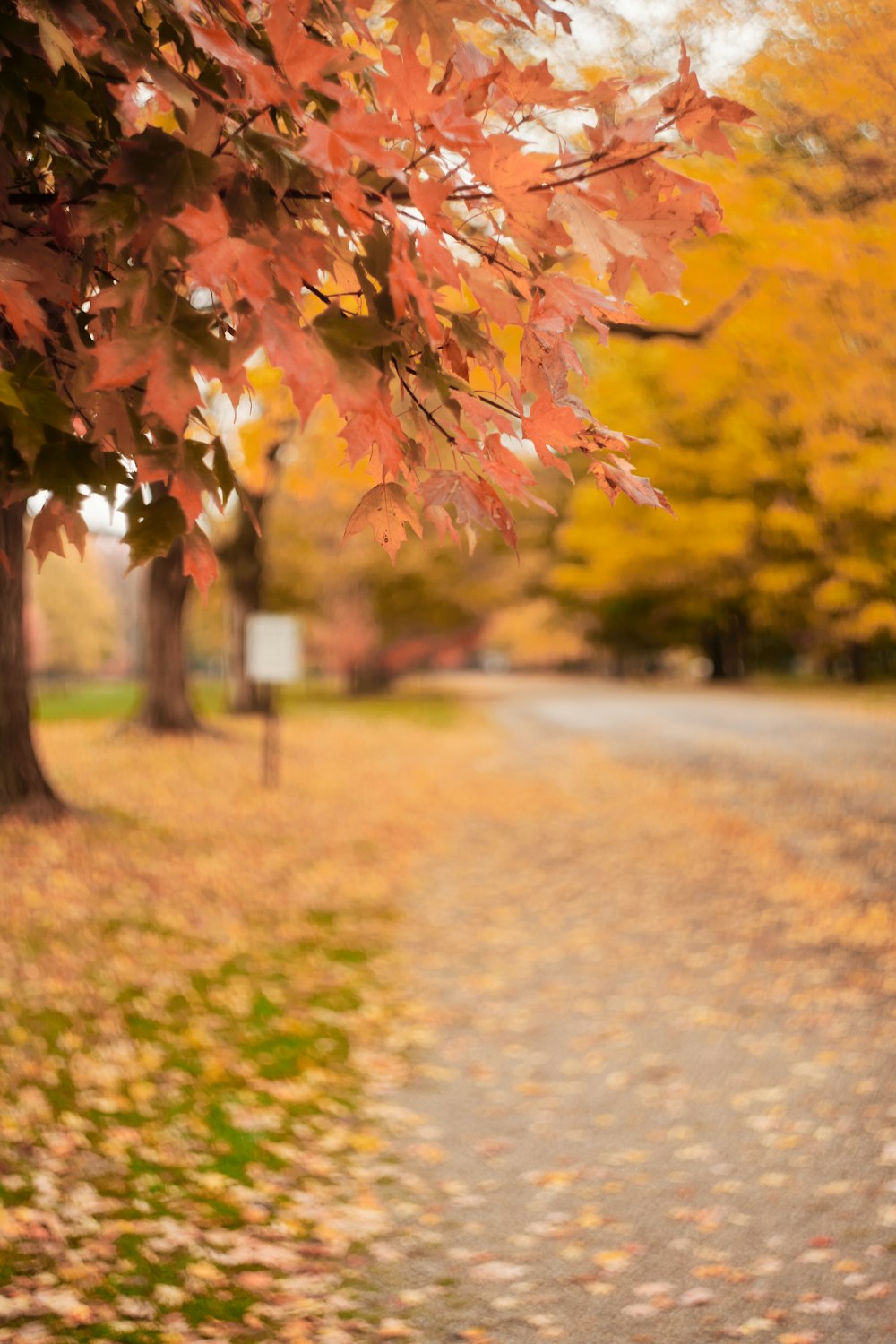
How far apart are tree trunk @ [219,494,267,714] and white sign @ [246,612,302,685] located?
169 inches

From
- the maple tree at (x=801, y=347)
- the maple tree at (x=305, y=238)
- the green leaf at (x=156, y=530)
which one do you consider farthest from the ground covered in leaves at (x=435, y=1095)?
the maple tree at (x=801, y=347)

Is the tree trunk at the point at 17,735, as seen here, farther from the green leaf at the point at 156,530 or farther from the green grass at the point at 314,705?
the green grass at the point at 314,705

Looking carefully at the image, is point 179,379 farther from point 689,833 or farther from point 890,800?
point 890,800

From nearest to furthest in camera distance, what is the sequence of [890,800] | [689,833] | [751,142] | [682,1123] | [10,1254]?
[10,1254] < [682,1123] < [751,142] < [689,833] < [890,800]

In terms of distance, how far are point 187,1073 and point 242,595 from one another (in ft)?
53.3

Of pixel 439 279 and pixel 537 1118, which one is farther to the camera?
pixel 537 1118

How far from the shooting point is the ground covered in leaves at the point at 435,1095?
3.58 meters

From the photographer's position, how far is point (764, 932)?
323 inches

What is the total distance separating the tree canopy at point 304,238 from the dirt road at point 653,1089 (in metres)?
2.65

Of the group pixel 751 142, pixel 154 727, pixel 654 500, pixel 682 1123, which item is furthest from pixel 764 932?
pixel 154 727

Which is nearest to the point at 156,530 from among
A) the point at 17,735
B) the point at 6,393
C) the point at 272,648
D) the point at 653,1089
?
the point at 6,393

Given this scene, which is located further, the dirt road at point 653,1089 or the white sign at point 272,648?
the white sign at point 272,648

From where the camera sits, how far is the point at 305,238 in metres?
2.02

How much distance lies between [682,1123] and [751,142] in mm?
6392
